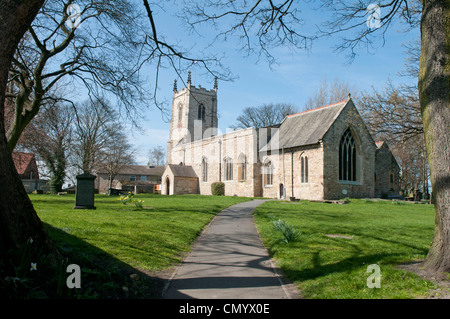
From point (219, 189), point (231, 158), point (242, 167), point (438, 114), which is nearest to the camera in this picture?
point (438, 114)

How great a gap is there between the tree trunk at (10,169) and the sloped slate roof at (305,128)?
24.9 m

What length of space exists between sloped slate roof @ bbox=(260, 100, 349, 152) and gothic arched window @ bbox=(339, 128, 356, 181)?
2.19 metres

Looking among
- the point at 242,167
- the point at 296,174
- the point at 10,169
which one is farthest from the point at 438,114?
the point at 242,167

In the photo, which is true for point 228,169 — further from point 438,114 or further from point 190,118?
point 438,114

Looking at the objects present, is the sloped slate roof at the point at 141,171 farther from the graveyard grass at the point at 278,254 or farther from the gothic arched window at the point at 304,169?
the graveyard grass at the point at 278,254

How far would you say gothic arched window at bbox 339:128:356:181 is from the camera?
92.1 ft

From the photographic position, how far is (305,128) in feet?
99.7

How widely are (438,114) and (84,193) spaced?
44.5 ft

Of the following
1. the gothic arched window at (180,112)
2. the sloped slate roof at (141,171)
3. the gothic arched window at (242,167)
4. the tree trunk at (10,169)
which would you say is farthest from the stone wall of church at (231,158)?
the tree trunk at (10,169)

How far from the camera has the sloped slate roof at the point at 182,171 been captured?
42.8 metres

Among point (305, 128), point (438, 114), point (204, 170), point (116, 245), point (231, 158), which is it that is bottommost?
point (116, 245)
